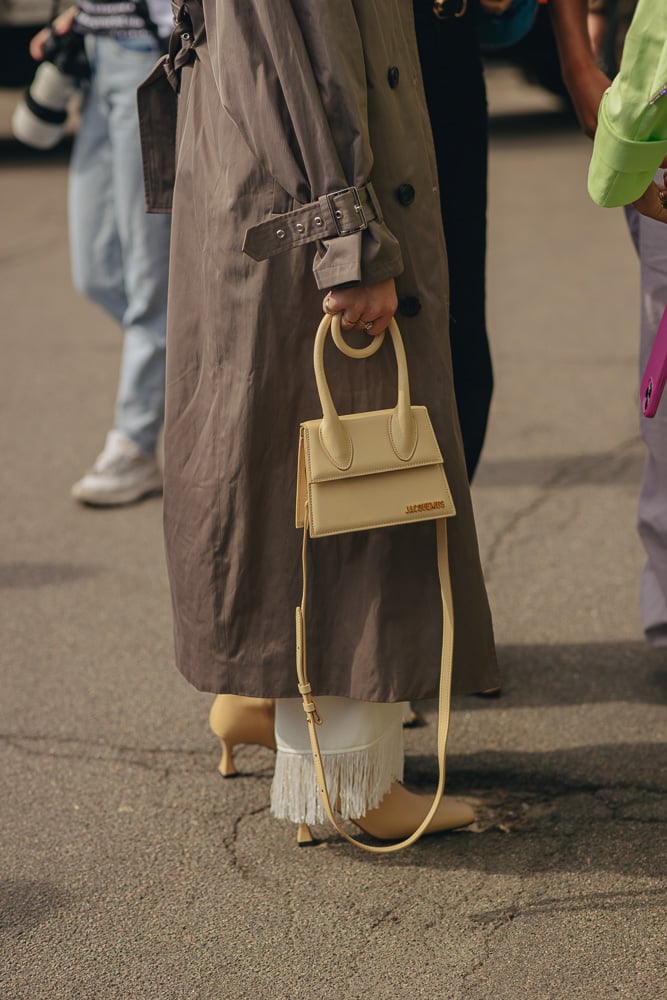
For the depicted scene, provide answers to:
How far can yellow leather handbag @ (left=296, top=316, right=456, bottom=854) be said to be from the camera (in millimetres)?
2068

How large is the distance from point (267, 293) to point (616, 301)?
4.34 metres

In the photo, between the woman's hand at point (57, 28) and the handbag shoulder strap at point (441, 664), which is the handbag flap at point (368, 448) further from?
the woman's hand at point (57, 28)

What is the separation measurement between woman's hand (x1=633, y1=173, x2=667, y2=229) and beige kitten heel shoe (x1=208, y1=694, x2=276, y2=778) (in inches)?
A: 46.5

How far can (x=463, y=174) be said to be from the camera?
2.61m

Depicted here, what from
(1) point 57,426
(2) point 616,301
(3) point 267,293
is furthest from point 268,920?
(2) point 616,301

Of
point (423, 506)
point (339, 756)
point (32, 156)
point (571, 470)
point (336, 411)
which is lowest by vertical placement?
point (32, 156)

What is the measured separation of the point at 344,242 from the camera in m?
2.00

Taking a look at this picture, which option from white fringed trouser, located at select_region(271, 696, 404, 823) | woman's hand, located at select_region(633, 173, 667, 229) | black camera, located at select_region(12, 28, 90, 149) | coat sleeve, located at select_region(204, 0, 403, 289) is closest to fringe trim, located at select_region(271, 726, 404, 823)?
white fringed trouser, located at select_region(271, 696, 404, 823)

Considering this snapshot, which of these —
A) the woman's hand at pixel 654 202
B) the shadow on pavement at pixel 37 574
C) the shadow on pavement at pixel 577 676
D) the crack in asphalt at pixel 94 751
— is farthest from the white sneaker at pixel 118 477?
the woman's hand at pixel 654 202

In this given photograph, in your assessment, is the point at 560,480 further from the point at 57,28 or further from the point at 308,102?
the point at 308,102

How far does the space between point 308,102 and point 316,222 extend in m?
0.18

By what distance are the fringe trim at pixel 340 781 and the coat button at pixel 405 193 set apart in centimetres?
95

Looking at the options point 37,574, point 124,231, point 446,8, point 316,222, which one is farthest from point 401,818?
point 124,231

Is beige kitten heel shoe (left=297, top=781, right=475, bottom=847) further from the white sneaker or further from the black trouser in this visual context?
the white sneaker
